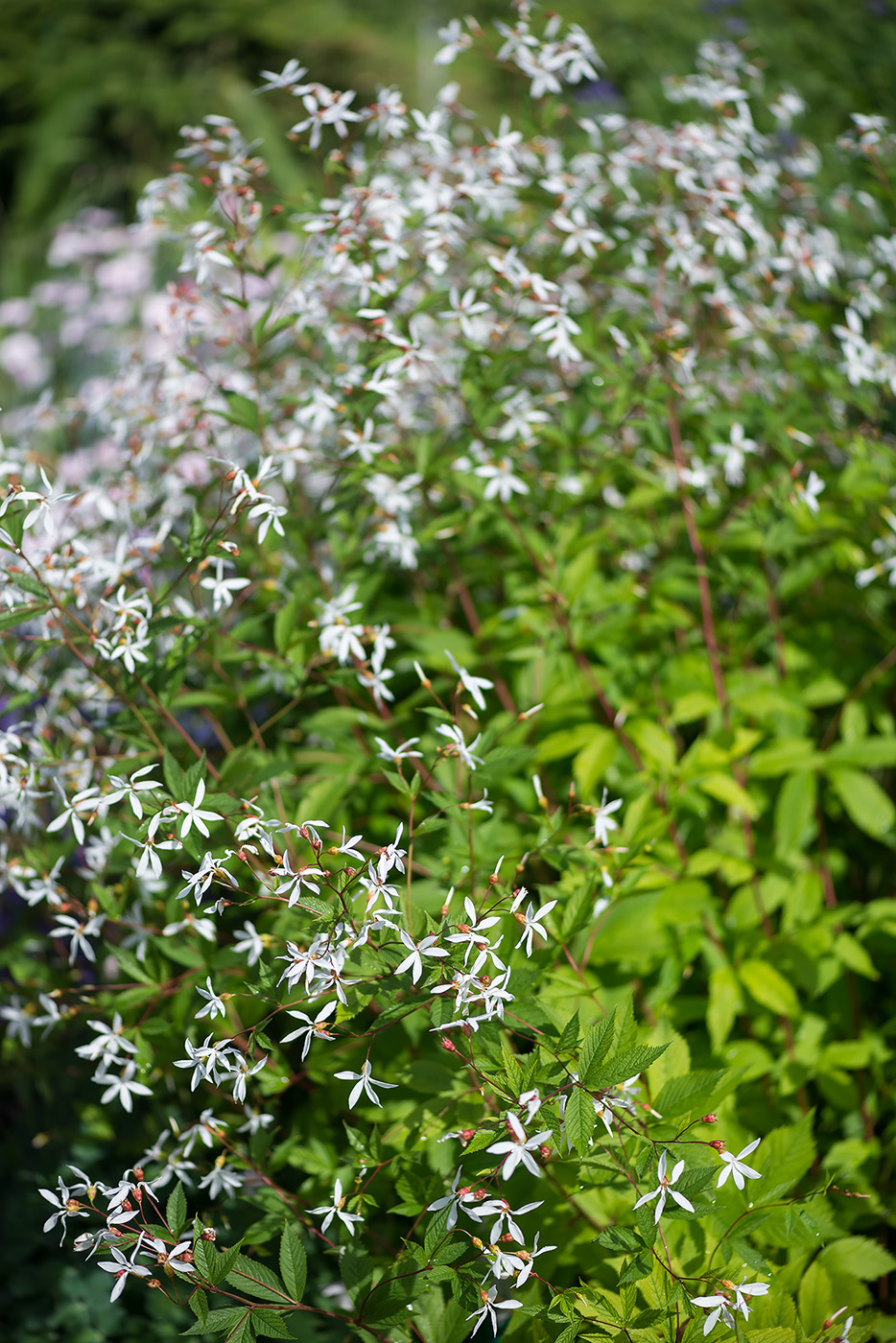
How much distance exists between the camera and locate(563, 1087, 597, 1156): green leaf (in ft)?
3.68

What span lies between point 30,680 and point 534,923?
1.09 meters

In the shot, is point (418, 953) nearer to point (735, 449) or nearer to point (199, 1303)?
point (199, 1303)

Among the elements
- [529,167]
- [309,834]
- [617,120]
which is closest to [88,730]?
[309,834]

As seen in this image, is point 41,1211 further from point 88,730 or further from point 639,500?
point 639,500

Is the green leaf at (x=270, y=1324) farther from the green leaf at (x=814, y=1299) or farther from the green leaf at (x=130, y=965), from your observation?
the green leaf at (x=814, y=1299)

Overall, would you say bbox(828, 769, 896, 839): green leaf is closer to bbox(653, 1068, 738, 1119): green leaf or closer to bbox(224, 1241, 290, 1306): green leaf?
bbox(653, 1068, 738, 1119): green leaf

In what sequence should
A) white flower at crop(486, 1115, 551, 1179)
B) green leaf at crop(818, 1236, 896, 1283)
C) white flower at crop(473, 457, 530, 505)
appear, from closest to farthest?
white flower at crop(486, 1115, 551, 1179) < green leaf at crop(818, 1236, 896, 1283) < white flower at crop(473, 457, 530, 505)

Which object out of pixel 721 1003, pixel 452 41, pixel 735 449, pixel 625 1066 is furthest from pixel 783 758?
pixel 452 41

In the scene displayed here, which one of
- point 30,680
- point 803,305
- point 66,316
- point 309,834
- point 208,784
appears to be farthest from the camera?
point 66,316

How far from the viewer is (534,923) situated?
122cm

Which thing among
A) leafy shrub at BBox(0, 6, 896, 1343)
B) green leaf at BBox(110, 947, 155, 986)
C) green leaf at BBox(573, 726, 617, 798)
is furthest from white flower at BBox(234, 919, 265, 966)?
green leaf at BBox(573, 726, 617, 798)

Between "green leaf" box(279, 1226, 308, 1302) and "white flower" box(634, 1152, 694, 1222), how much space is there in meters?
0.42

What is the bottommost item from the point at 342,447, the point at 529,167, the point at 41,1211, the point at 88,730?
the point at 41,1211

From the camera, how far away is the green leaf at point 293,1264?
119 cm
